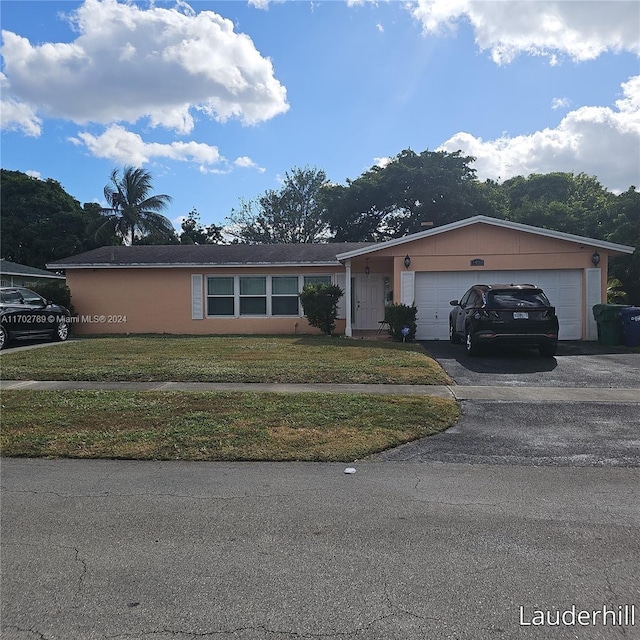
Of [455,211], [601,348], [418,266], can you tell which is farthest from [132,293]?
[455,211]

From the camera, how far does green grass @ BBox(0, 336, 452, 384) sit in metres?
9.42

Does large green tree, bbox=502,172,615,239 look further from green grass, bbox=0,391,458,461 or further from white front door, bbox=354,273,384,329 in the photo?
green grass, bbox=0,391,458,461

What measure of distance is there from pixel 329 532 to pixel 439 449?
231 centimetres

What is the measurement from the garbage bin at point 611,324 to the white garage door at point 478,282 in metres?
1.04

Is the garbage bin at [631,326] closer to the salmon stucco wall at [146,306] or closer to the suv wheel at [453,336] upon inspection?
the suv wheel at [453,336]

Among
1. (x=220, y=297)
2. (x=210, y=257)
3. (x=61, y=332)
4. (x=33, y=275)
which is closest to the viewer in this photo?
(x=61, y=332)

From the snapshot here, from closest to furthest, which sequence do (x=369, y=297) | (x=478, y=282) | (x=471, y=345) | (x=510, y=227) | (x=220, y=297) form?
(x=471, y=345) < (x=510, y=227) < (x=478, y=282) < (x=220, y=297) < (x=369, y=297)

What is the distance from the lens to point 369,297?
1927 centimetres

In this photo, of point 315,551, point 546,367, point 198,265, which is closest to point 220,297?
point 198,265

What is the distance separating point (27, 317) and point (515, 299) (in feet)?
43.1

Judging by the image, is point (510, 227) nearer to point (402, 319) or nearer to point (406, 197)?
point (402, 319)

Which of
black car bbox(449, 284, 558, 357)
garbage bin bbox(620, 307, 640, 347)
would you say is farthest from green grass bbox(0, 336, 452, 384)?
garbage bin bbox(620, 307, 640, 347)

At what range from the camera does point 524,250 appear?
15.4 meters

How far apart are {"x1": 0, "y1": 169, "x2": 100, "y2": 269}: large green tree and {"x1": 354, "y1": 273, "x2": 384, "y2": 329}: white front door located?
79.7 ft
